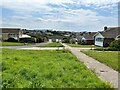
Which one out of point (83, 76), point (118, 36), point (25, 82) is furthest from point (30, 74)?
point (118, 36)

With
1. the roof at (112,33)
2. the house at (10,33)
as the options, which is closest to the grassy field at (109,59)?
the roof at (112,33)

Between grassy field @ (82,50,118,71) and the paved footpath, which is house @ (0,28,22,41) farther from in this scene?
the paved footpath

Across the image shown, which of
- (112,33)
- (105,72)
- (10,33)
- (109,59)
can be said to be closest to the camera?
(105,72)

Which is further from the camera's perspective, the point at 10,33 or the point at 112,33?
the point at 10,33

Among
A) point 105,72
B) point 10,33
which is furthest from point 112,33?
point 105,72

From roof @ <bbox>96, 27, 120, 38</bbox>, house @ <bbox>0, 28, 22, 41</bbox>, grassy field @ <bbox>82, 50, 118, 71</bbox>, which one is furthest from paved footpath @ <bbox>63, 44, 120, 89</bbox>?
house @ <bbox>0, 28, 22, 41</bbox>

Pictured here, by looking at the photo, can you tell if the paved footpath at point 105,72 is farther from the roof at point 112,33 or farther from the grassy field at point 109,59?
the roof at point 112,33

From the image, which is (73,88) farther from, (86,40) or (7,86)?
(86,40)

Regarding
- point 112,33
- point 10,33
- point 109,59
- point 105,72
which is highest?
point 10,33

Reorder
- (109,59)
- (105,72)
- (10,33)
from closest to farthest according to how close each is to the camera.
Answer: (105,72)
(109,59)
(10,33)

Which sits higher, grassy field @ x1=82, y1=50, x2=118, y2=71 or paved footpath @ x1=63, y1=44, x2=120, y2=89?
paved footpath @ x1=63, y1=44, x2=120, y2=89

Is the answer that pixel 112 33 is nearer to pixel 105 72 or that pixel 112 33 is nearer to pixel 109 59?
pixel 109 59

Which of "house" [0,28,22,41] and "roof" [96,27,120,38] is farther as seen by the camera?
"house" [0,28,22,41]

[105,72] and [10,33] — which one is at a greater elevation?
[10,33]
